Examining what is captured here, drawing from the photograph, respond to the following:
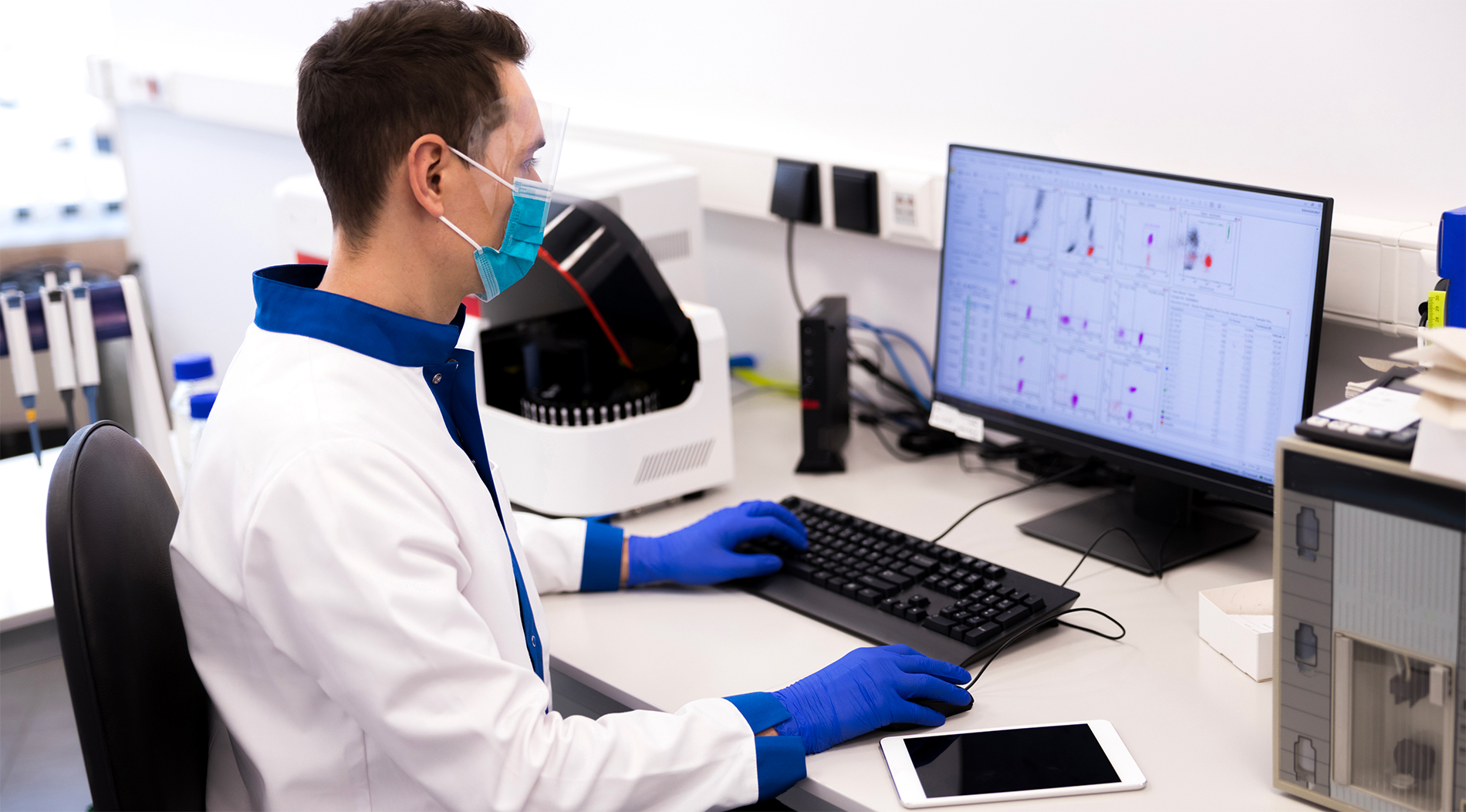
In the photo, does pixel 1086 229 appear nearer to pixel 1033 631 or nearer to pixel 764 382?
pixel 1033 631

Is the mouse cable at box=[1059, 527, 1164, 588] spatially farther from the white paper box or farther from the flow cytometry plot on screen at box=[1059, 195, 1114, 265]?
the flow cytometry plot on screen at box=[1059, 195, 1114, 265]

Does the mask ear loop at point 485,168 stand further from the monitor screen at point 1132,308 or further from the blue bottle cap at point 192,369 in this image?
the blue bottle cap at point 192,369

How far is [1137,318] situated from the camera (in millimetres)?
1290

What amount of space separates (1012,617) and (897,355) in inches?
29.8

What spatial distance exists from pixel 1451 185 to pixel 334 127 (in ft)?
3.64

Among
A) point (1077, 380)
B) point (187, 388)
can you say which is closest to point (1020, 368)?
point (1077, 380)

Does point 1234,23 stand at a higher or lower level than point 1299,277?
higher

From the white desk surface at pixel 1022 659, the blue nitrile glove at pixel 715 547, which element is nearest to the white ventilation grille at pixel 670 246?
the white desk surface at pixel 1022 659

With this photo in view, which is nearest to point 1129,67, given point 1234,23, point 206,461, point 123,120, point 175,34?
point 1234,23

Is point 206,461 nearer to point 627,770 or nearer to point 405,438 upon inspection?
point 405,438

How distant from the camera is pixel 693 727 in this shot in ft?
3.12

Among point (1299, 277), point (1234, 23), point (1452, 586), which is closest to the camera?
point (1452, 586)

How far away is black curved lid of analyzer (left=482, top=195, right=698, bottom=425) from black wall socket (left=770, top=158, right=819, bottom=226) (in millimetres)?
386

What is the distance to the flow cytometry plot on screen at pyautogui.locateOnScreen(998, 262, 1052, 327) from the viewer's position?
1381 mm
